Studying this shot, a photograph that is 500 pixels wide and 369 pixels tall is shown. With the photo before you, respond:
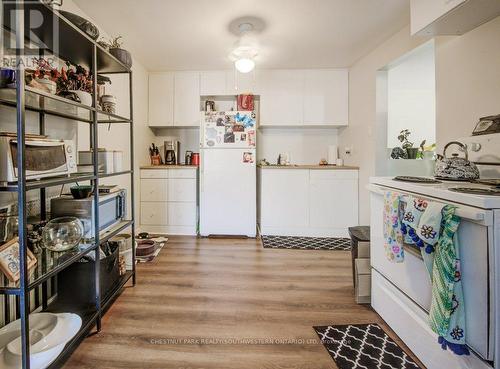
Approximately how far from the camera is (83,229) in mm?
1481

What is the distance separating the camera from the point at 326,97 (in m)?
3.65

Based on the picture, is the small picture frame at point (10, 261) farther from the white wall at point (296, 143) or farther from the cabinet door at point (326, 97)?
the cabinet door at point (326, 97)

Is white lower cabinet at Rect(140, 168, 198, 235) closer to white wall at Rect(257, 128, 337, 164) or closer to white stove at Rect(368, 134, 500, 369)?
white wall at Rect(257, 128, 337, 164)

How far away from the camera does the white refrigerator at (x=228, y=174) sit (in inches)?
131

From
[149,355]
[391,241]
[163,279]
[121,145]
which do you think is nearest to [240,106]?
[121,145]

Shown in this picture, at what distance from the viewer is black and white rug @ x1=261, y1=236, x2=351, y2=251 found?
3051 mm

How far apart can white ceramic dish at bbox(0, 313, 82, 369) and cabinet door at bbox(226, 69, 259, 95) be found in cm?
313

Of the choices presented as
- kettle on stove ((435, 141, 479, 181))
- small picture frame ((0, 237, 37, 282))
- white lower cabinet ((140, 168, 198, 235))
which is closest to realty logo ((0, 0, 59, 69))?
small picture frame ((0, 237, 37, 282))

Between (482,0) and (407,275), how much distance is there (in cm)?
150

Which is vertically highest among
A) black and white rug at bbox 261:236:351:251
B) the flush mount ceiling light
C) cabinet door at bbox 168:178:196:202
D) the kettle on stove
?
the flush mount ceiling light

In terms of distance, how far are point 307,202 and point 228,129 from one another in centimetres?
143

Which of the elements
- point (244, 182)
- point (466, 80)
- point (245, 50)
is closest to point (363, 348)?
point (466, 80)

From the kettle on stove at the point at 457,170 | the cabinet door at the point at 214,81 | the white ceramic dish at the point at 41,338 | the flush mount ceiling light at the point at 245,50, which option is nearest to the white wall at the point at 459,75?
the kettle on stove at the point at 457,170

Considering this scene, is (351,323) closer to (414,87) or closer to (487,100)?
(487,100)
